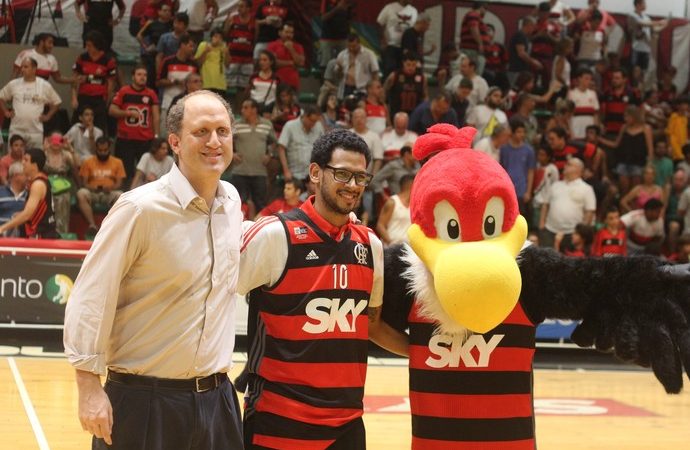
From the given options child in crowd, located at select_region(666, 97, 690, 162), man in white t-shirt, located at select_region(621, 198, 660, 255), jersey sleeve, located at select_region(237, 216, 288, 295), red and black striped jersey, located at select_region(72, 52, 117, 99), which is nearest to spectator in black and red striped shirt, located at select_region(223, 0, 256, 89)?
red and black striped jersey, located at select_region(72, 52, 117, 99)

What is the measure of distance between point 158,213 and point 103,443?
683 mm

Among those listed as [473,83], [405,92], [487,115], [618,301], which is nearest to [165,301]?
[618,301]

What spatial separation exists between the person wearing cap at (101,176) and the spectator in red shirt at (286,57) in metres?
2.69

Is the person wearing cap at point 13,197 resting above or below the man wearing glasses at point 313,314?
below

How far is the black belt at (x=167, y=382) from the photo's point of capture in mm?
2992

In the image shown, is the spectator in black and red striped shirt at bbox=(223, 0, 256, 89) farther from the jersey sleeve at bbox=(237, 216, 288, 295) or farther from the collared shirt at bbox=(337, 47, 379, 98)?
the jersey sleeve at bbox=(237, 216, 288, 295)

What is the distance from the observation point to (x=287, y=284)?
11.4 feet

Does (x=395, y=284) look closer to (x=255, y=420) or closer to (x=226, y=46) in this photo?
(x=255, y=420)

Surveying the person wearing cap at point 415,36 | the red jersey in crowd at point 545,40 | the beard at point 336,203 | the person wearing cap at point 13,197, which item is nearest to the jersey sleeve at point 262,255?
the beard at point 336,203

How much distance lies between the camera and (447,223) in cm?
348

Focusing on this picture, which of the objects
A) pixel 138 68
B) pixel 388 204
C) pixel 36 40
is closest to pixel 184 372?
pixel 388 204

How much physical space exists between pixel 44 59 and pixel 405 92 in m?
4.42

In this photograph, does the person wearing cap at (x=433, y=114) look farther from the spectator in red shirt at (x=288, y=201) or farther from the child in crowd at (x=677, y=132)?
the child in crowd at (x=677, y=132)

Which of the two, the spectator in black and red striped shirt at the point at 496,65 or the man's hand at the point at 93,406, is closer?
the man's hand at the point at 93,406
